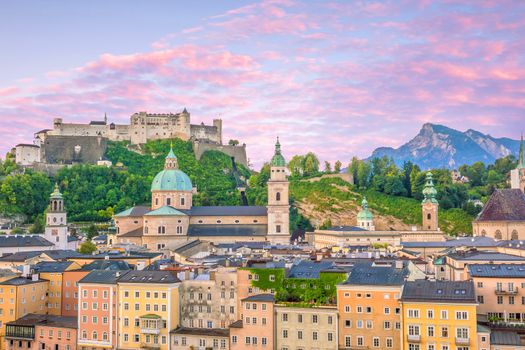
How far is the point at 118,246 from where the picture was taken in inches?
3371

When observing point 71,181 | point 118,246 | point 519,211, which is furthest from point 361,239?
point 71,181

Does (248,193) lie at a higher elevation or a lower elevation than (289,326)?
higher

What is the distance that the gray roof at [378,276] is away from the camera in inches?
1784

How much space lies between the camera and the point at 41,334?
175 ft

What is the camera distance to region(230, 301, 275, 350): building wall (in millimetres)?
46938

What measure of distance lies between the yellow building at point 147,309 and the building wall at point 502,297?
2200cm

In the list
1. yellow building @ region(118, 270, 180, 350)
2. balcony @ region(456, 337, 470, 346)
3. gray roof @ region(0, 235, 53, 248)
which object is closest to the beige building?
yellow building @ region(118, 270, 180, 350)

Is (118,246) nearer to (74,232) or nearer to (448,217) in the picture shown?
(74,232)

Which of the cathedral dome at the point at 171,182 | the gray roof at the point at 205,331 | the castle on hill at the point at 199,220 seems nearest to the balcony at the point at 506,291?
the gray roof at the point at 205,331

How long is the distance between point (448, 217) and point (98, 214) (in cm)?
6135

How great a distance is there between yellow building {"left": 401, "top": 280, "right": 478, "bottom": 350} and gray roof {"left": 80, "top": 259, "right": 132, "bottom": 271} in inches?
1043

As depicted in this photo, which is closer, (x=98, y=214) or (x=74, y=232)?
(x=74, y=232)

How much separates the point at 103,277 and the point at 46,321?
6.00 metres

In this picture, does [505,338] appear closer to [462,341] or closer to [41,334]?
[462,341]
